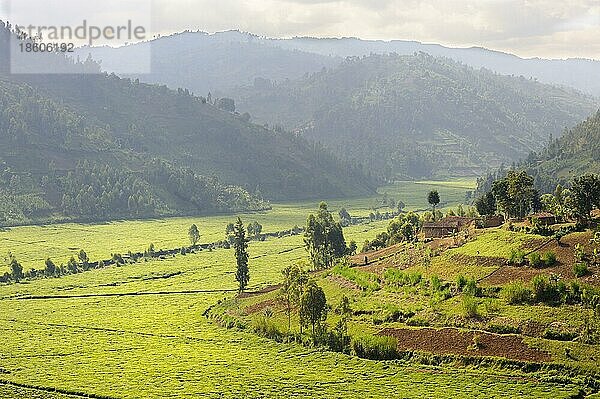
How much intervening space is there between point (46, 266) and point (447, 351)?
9336 centimetres

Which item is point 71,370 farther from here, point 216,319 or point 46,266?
point 46,266

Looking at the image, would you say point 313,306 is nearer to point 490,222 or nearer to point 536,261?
point 536,261

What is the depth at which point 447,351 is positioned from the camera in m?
69.9

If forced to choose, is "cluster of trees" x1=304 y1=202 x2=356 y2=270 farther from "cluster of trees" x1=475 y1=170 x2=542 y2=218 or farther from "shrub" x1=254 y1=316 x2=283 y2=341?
"shrub" x1=254 y1=316 x2=283 y2=341

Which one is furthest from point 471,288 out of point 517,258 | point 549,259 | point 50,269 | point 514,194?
point 50,269

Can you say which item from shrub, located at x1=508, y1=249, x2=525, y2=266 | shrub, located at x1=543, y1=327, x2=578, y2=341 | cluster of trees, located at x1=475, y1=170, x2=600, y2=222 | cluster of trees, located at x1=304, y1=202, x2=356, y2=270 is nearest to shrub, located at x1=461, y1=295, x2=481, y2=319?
shrub, located at x1=543, y1=327, x2=578, y2=341

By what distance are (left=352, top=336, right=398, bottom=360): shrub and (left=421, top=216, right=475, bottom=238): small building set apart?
34.5 m

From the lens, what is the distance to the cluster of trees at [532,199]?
283 ft

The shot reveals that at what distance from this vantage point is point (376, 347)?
7281 centimetres

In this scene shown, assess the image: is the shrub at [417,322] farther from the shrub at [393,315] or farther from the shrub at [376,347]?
the shrub at [376,347]

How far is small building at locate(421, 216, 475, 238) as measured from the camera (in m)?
106

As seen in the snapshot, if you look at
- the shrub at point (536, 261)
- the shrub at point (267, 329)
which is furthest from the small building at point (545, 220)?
the shrub at point (267, 329)

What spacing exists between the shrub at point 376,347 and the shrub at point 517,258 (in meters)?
17.7

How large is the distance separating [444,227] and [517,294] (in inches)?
1356
